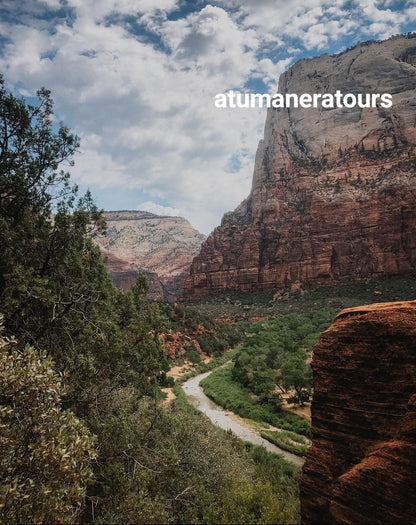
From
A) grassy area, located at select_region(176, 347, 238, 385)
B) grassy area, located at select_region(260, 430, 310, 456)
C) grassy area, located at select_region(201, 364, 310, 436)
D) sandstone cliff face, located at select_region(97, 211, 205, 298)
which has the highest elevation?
sandstone cliff face, located at select_region(97, 211, 205, 298)

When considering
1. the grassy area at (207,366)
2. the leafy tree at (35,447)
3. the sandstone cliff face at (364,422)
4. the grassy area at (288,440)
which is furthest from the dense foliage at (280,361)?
the leafy tree at (35,447)

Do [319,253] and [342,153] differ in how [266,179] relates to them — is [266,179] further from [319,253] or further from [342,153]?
[319,253]

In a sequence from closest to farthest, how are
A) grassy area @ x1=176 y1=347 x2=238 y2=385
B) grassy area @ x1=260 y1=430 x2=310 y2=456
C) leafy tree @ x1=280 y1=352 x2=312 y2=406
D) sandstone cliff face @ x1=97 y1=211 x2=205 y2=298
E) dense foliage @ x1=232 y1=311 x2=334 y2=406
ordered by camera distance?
1. grassy area @ x1=260 y1=430 x2=310 y2=456
2. leafy tree @ x1=280 y1=352 x2=312 y2=406
3. dense foliage @ x1=232 y1=311 x2=334 y2=406
4. grassy area @ x1=176 y1=347 x2=238 y2=385
5. sandstone cliff face @ x1=97 y1=211 x2=205 y2=298

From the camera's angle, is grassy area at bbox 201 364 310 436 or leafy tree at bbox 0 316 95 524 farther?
grassy area at bbox 201 364 310 436

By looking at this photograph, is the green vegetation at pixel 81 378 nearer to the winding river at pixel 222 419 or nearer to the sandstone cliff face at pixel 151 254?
the winding river at pixel 222 419

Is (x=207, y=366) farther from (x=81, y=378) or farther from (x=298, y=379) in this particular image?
(x=81, y=378)

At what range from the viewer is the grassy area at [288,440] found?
16.6m

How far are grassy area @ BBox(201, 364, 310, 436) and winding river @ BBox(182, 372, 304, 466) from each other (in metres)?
0.70

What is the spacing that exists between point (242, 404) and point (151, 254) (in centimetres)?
14291

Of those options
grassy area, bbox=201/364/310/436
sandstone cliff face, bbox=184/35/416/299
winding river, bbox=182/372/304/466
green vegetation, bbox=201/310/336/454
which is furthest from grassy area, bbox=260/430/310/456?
sandstone cliff face, bbox=184/35/416/299

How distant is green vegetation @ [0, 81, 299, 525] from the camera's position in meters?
4.65

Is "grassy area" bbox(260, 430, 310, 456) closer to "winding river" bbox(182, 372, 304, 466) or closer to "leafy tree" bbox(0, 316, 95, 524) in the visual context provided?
"winding river" bbox(182, 372, 304, 466)

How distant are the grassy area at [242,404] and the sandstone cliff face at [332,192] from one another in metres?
54.6

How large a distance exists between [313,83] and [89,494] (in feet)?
458
